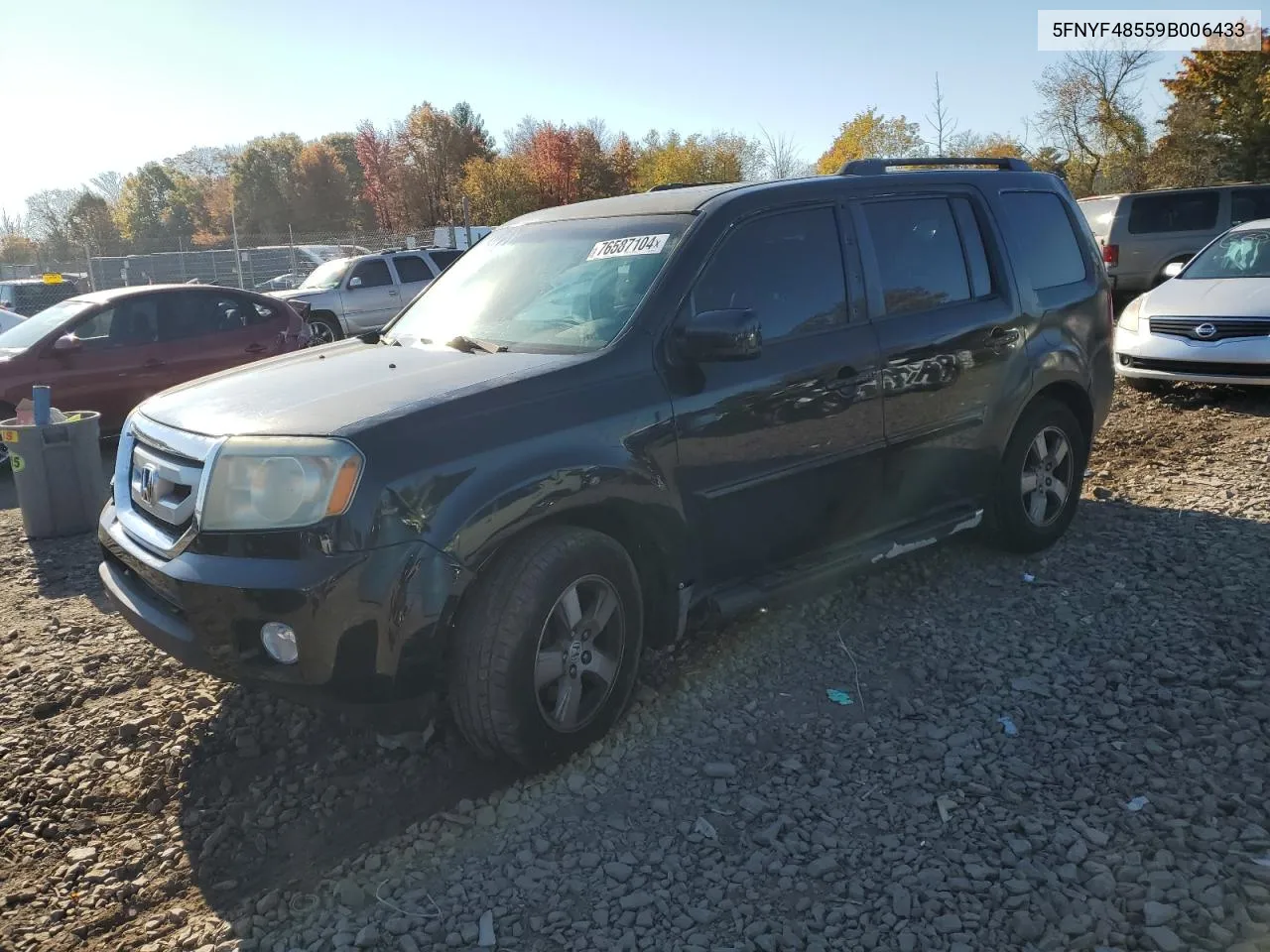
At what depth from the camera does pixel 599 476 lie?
10.9 ft

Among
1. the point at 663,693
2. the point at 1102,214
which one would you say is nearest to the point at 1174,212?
the point at 1102,214

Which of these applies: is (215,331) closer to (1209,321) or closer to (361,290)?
(361,290)

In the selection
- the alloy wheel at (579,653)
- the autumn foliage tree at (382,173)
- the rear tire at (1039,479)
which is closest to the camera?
the alloy wheel at (579,653)

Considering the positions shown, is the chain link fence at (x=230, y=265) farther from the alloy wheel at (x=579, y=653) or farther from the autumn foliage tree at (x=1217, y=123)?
the alloy wheel at (x=579, y=653)

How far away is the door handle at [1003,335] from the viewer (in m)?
4.82

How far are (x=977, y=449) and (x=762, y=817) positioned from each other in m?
2.41

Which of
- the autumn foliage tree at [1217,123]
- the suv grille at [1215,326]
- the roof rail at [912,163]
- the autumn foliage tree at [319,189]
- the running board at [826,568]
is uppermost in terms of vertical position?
the autumn foliage tree at [319,189]

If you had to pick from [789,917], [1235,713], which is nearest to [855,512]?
[1235,713]

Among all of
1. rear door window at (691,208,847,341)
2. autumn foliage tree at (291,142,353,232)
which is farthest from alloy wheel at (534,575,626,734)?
autumn foliage tree at (291,142,353,232)

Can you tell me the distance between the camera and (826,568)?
162 inches

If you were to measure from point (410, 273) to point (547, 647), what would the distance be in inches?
613

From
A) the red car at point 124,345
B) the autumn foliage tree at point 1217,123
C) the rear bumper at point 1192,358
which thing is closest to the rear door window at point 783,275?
the rear bumper at point 1192,358

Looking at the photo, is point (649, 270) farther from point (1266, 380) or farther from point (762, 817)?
point (1266, 380)

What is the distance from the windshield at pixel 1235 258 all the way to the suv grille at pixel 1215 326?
40.9 inches
